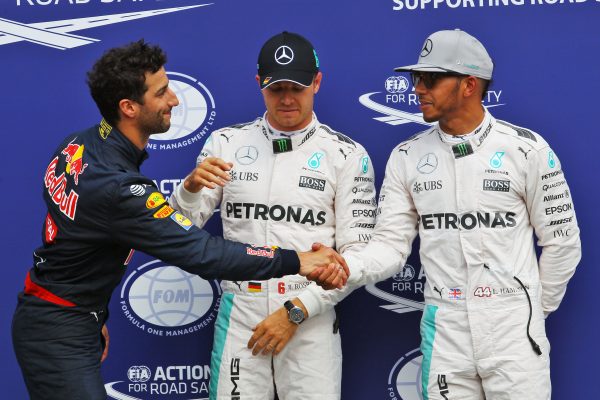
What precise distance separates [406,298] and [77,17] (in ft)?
5.90

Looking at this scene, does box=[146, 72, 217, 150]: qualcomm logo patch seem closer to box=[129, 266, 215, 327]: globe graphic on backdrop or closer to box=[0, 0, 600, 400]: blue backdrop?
box=[0, 0, 600, 400]: blue backdrop

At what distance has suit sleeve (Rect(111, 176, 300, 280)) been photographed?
264 centimetres

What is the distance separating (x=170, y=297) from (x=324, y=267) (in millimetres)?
1003

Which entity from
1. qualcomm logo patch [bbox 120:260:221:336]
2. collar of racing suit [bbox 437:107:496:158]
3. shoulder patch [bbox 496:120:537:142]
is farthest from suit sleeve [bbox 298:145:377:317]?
qualcomm logo patch [bbox 120:260:221:336]

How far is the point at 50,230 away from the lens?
277 cm

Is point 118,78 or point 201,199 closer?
point 118,78

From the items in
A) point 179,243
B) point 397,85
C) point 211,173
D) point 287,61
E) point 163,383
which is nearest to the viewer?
point 179,243

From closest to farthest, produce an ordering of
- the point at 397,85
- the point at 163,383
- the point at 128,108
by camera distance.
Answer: the point at 128,108 < the point at 397,85 < the point at 163,383

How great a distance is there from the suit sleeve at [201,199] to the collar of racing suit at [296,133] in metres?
0.20

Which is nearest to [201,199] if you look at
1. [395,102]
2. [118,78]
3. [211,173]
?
A: [211,173]

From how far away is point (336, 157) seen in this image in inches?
126

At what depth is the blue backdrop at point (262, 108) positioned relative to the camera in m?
3.49

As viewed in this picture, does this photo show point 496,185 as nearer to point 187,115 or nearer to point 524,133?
point 524,133

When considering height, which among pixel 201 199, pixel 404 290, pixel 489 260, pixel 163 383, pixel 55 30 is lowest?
pixel 163 383
